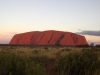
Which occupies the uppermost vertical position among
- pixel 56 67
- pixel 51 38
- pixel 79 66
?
pixel 79 66

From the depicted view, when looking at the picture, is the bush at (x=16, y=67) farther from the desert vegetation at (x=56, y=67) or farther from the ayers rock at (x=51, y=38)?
the ayers rock at (x=51, y=38)

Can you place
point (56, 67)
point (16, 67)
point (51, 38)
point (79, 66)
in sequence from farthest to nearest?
point (51, 38)
point (56, 67)
point (79, 66)
point (16, 67)

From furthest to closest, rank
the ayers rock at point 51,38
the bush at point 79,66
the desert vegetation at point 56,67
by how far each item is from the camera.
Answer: the ayers rock at point 51,38 → the bush at point 79,66 → the desert vegetation at point 56,67

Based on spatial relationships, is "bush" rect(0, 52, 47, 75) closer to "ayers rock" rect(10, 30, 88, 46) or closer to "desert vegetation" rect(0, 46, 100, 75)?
"desert vegetation" rect(0, 46, 100, 75)

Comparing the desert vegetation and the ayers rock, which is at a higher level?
the desert vegetation

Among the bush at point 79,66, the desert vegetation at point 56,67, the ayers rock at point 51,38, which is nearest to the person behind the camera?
the desert vegetation at point 56,67

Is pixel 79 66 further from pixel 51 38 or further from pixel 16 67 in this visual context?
pixel 51 38

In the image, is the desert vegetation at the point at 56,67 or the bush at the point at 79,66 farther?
the bush at the point at 79,66

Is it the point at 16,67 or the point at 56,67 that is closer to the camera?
the point at 16,67

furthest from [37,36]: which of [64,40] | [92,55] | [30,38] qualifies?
[92,55]

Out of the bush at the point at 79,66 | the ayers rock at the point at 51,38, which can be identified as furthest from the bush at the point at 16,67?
the ayers rock at the point at 51,38

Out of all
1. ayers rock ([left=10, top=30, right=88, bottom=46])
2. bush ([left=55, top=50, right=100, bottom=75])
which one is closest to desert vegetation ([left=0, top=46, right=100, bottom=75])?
bush ([left=55, top=50, right=100, bottom=75])

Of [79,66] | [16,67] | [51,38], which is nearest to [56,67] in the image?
[79,66]

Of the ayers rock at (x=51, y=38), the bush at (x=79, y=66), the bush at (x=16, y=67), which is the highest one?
the bush at (x=16, y=67)
